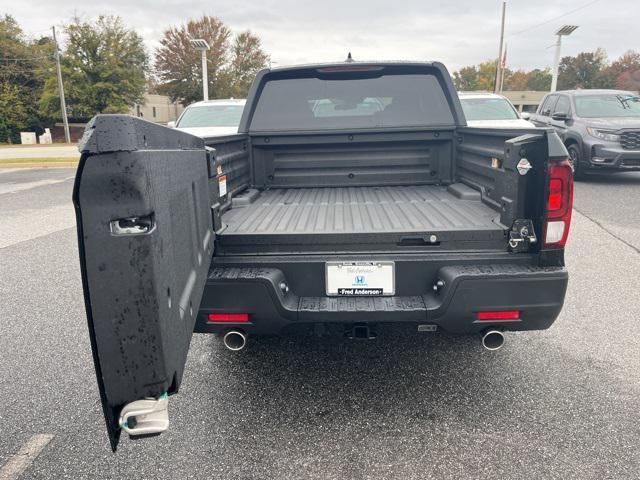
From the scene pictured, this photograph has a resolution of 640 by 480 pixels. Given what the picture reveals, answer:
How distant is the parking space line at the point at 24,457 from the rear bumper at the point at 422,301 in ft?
3.27

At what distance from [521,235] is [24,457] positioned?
2.72 m

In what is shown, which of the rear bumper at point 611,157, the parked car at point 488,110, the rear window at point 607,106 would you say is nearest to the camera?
the rear bumper at point 611,157

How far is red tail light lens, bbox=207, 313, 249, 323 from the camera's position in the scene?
2.60 meters

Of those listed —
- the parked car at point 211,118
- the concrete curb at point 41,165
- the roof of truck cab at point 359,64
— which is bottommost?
the concrete curb at point 41,165

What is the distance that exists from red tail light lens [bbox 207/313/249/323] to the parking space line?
104 centimetres

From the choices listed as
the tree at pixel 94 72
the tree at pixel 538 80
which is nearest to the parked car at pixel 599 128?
the tree at pixel 94 72

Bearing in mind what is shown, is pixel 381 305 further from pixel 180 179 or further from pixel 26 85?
pixel 26 85

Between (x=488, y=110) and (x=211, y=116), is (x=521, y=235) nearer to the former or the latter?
(x=488, y=110)

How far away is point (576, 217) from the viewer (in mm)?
7809

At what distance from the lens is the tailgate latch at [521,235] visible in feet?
Result: 8.39

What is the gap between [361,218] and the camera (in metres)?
3.02

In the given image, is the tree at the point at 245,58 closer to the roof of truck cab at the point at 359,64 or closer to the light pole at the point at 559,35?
the light pole at the point at 559,35

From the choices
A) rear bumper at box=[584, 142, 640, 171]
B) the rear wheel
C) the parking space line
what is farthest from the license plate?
the rear wheel

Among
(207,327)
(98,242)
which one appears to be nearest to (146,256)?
(98,242)
